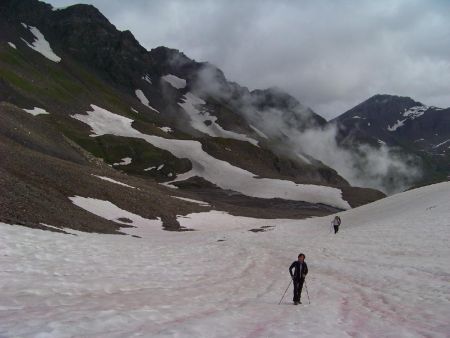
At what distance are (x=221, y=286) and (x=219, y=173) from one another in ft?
323

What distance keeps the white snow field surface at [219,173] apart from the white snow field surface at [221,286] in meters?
69.4

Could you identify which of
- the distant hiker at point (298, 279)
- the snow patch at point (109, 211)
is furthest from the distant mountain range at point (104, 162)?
the distant hiker at point (298, 279)

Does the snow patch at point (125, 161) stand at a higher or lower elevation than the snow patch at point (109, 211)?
higher

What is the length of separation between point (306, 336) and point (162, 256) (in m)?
16.6

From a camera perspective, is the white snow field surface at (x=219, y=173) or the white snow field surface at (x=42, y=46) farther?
the white snow field surface at (x=42, y=46)

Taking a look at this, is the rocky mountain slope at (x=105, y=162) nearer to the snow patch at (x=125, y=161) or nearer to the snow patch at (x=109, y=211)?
the snow patch at (x=125, y=161)

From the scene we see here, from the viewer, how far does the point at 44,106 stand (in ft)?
402

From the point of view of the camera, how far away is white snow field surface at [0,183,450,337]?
12.5 m

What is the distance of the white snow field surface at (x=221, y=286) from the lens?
490 inches

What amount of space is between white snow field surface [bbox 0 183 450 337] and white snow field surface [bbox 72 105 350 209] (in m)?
69.4

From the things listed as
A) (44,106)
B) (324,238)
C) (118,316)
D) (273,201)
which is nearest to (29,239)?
(118,316)

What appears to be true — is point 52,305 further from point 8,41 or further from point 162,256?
point 8,41

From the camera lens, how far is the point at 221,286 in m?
20.7

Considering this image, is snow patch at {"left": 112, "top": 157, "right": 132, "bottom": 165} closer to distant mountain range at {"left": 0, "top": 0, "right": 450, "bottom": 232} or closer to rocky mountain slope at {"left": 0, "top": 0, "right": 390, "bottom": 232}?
distant mountain range at {"left": 0, "top": 0, "right": 450, "bottom": 232}
